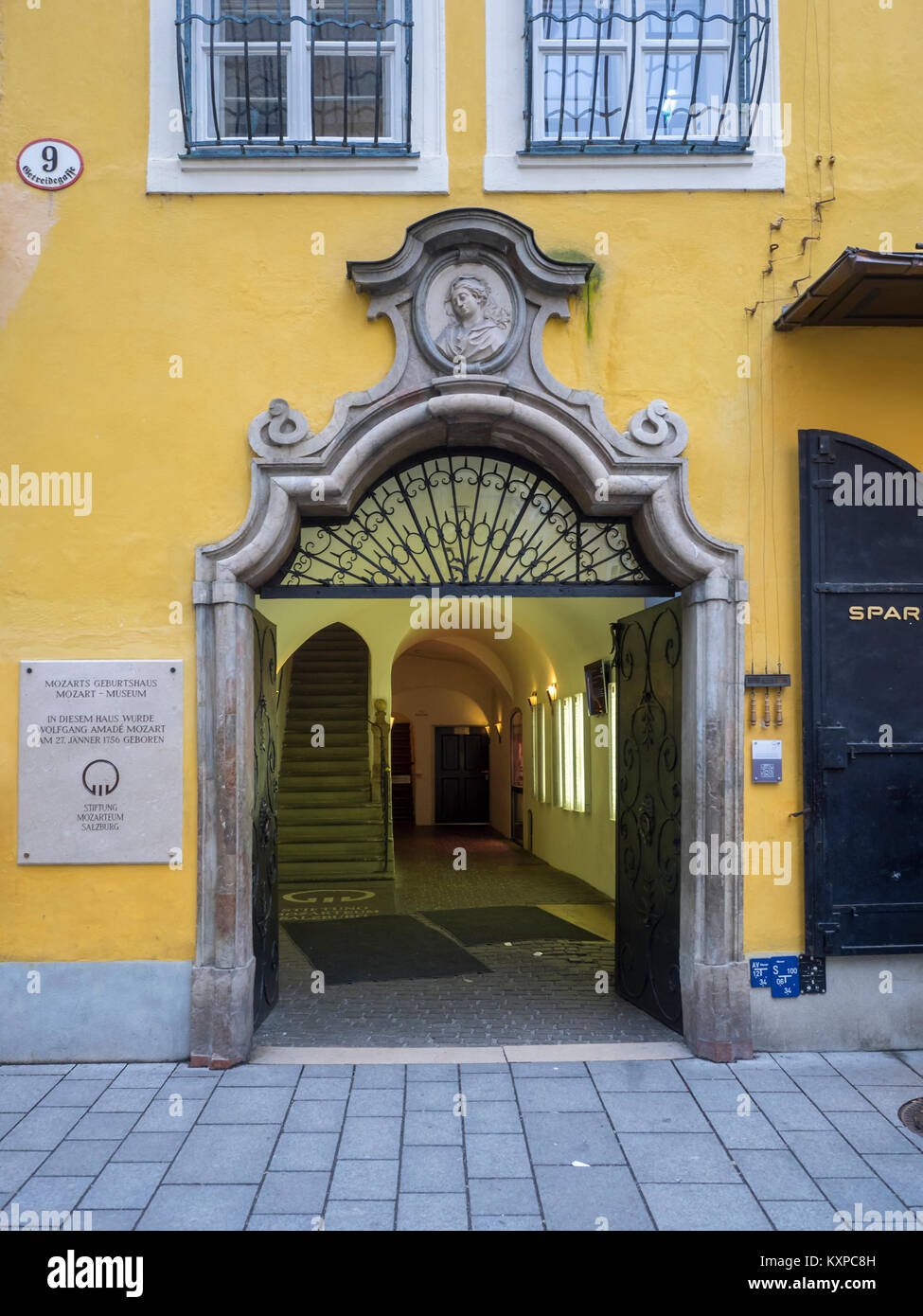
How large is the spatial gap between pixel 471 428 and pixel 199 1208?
3.90 meters

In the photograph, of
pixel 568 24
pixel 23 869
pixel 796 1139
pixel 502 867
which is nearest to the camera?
pixel 796 1139

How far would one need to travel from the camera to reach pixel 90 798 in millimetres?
5434

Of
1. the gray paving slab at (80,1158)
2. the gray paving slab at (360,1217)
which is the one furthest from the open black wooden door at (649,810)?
the gray paving slab at (80,1158)

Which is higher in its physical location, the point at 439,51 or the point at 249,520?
the point at 439,51

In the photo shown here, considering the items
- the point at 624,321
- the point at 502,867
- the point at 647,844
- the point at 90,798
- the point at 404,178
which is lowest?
the point at 502,867

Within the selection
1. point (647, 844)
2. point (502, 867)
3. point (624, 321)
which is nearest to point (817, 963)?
point (647, 844)

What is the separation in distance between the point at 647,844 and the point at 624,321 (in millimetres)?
2999

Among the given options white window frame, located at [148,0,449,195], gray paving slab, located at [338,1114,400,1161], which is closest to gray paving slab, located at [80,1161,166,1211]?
gray paving slab, located at [338,1114,400,1161]

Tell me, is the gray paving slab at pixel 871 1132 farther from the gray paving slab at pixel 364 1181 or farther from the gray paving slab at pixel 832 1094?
the gray paving slab at pixel 364 1181

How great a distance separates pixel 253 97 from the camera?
5.87 m

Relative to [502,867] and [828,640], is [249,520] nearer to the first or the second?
[828,640]

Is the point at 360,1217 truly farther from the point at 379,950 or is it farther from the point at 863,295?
the point at 863,295

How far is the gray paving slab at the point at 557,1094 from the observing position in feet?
15.5

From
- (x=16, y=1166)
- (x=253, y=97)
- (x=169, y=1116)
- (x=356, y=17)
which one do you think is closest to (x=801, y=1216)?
(x=169, y=1116)
